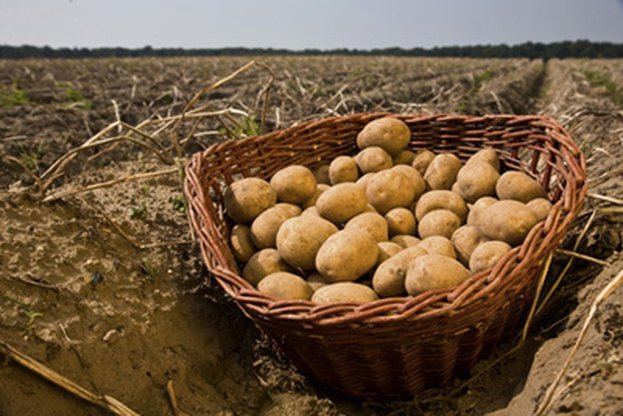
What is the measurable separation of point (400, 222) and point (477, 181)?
418 mm

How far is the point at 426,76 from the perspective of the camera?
17453mm

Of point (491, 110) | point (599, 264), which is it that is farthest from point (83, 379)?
point (491, 110)

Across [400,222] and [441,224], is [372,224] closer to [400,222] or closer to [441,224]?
[400,222]

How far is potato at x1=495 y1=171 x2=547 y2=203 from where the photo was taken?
221 cm

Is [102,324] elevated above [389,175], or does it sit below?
below

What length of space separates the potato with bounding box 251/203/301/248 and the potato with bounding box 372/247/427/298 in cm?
59

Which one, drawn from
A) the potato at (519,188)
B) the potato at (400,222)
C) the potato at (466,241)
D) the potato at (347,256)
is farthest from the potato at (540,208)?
the potato at (347,256)

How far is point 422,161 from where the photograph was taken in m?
2.80

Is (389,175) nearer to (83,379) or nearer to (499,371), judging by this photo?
(499,371)

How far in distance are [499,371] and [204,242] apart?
131 centimetres

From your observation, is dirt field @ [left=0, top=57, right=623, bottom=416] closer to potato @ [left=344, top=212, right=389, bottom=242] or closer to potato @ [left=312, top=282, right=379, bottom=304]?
potato @ [left=312, top=282, right=379, bottom=304]

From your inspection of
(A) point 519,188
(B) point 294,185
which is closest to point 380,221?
(B) point 294,185

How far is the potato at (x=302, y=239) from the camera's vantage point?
2174mm

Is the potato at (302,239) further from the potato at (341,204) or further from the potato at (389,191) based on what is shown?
the potato at (389,191)
